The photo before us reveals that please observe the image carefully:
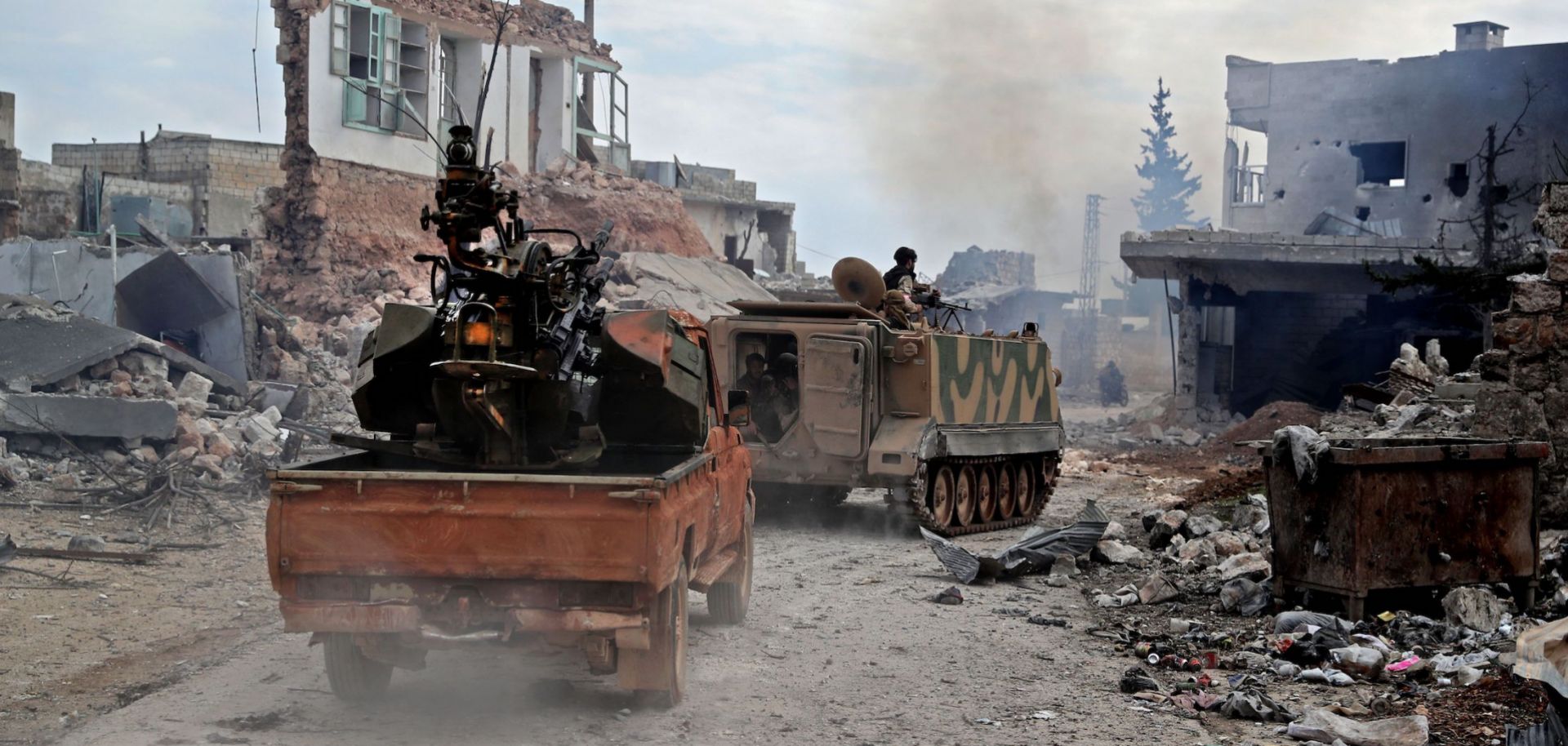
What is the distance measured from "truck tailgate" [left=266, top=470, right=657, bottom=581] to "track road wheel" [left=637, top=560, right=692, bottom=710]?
44 cm

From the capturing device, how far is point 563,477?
19.9ft

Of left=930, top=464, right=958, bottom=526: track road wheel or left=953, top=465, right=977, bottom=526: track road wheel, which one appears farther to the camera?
left=953, top=465, right=977, bottom=526: track road wheel

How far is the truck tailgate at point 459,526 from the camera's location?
6031 millimetres

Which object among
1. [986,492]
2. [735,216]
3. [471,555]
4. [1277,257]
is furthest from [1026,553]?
[735,216]

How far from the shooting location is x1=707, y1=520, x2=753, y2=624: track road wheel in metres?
8.70

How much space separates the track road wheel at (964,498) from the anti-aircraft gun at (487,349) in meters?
7.60

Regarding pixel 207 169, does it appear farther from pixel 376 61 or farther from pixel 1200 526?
pixel 1200 526

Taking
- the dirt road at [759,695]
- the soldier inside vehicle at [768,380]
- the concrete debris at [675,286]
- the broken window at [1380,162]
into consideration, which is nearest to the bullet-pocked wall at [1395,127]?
the broken window at [1380,162]

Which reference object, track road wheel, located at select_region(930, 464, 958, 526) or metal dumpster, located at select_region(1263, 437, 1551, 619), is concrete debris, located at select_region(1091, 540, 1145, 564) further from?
metal dumpster, located at select_region(1263, 437, 1551, 619)

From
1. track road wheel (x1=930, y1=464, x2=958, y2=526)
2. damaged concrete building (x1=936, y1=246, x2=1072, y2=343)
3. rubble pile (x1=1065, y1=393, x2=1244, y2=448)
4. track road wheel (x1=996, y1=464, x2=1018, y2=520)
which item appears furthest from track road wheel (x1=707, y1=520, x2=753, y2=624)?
damaged concrete building (x1=936, y1=246, x2=1072, y2=343)

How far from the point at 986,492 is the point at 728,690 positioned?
330 inches

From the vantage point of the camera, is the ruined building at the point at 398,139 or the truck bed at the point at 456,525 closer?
the truck bed at the point at 456,525

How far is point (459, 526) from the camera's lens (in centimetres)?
606

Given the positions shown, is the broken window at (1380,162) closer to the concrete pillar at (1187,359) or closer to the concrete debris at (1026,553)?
the concrete pillar at (1187,359)
